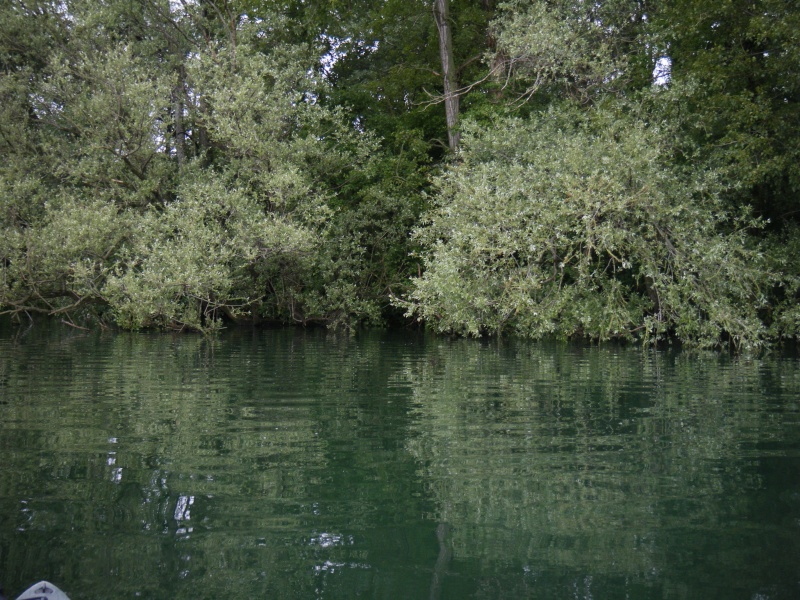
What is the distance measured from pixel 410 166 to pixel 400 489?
923 inches

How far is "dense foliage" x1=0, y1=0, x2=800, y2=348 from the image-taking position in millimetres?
19125

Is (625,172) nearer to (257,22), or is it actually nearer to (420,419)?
(420,419)

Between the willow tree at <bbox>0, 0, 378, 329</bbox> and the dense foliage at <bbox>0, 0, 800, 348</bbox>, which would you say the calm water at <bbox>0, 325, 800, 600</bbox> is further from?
the willow tree at <bbox>0, 0, 378, 329</bbox>

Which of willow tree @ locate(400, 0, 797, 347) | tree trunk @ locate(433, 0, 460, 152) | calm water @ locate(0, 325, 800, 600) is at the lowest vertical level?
calm water @ locate(0, 325, 800, 600)

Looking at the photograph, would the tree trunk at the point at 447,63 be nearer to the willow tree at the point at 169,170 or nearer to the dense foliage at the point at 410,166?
the dense foliage at the point at 410,166

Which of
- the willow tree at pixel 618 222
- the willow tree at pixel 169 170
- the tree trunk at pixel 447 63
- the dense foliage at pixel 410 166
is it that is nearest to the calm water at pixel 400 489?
the willow tree at pixel 618 222

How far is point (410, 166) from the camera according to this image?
28.6m

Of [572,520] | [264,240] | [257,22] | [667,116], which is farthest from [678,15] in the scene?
[572,520]

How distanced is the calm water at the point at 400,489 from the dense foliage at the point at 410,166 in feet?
25.3

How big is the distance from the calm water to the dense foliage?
7726 millimetres

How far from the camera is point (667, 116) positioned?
21594 millimetres

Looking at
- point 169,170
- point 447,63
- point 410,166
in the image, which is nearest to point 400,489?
point 410,166

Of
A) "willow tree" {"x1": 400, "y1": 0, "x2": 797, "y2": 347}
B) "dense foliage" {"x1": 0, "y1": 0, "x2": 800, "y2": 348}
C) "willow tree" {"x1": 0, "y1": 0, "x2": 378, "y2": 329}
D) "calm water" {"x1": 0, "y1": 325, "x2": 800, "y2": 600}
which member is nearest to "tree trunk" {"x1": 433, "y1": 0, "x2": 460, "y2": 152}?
"dense foliage" {"x1": 0, "y1": 0, "x2": 800, "y2": 348}

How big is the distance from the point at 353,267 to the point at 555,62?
992 cm
